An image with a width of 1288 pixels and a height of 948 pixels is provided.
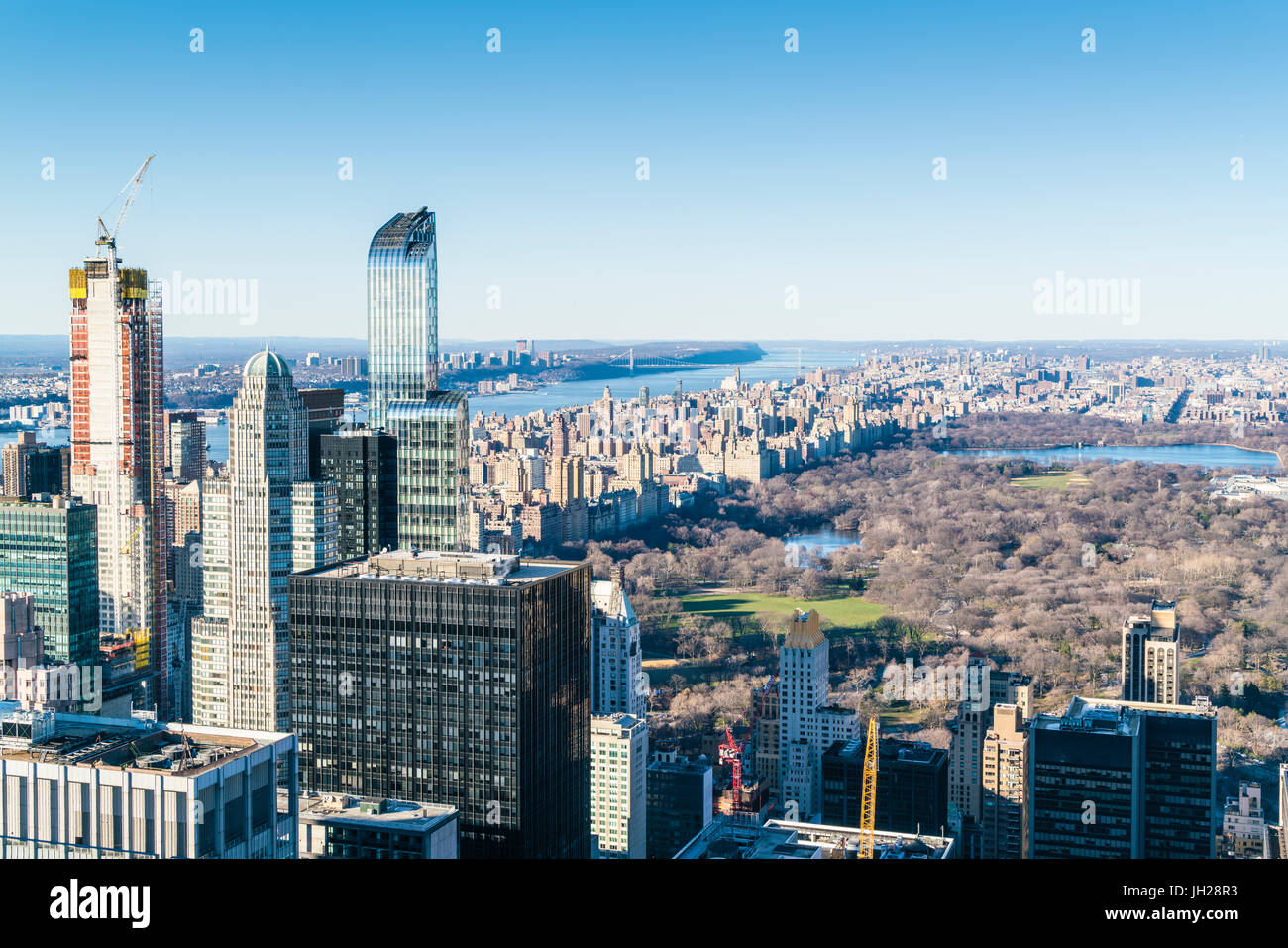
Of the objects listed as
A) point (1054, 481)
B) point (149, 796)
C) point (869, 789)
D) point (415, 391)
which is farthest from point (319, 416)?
point (1054, 481)

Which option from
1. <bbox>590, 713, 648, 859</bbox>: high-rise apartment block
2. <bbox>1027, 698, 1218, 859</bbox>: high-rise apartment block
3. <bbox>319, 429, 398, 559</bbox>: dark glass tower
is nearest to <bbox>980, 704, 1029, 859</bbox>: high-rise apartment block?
<bbox>1027, 698, 1218, 859</bbox>: high-rise apartment block

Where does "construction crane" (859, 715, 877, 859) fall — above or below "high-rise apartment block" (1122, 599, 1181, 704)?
below

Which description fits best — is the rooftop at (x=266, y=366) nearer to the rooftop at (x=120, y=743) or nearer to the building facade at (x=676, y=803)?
the building facade at (x=676, y=803)

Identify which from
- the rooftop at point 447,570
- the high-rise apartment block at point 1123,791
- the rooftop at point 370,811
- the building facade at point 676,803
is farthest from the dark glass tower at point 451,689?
the high-rise apartment block at point 1123,791

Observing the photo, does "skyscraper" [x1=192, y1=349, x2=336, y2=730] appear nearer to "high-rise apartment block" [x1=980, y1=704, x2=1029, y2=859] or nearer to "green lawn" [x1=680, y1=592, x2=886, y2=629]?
"high-rise apartment block" [x1=980, y1=704, x2=1029, y2=859]

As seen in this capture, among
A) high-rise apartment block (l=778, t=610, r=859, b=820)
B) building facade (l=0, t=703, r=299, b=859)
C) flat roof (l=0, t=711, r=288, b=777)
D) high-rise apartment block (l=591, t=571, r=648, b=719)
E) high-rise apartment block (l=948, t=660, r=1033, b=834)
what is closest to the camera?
building facade (l=0, t=703, r=299, b=859)
